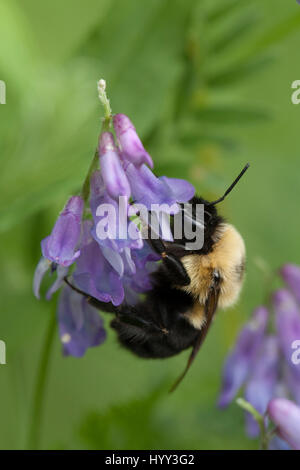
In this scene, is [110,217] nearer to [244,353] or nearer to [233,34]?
[244,353]

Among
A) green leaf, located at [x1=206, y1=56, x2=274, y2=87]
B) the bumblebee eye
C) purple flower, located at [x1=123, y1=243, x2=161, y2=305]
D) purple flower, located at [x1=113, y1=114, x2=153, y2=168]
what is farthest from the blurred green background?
purple flower, located at [x1=113, y1=114, x2=153, y2=168]

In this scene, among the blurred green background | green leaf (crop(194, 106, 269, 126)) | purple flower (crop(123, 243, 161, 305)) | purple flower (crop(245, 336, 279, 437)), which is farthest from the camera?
green leaf (crop(194, 106, 269, 126))

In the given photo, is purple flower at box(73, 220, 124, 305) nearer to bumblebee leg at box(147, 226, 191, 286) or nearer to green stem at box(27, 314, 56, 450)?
bumblebee leg at box(147, 226, 191, 286)

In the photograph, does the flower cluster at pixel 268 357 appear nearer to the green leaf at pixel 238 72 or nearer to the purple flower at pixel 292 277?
the purple flower at pixel 292 277

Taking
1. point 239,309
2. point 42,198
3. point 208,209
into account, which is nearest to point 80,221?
point 208,209

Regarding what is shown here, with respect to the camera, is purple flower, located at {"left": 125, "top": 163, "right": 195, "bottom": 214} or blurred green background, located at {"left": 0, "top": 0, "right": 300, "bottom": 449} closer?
purple flower, located at {"left": 125, "top": 163, "right": 195, "bottom": 214}

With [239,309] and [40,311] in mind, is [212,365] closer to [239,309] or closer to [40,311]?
[239,309]

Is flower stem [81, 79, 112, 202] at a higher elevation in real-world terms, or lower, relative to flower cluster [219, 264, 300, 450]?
higher
